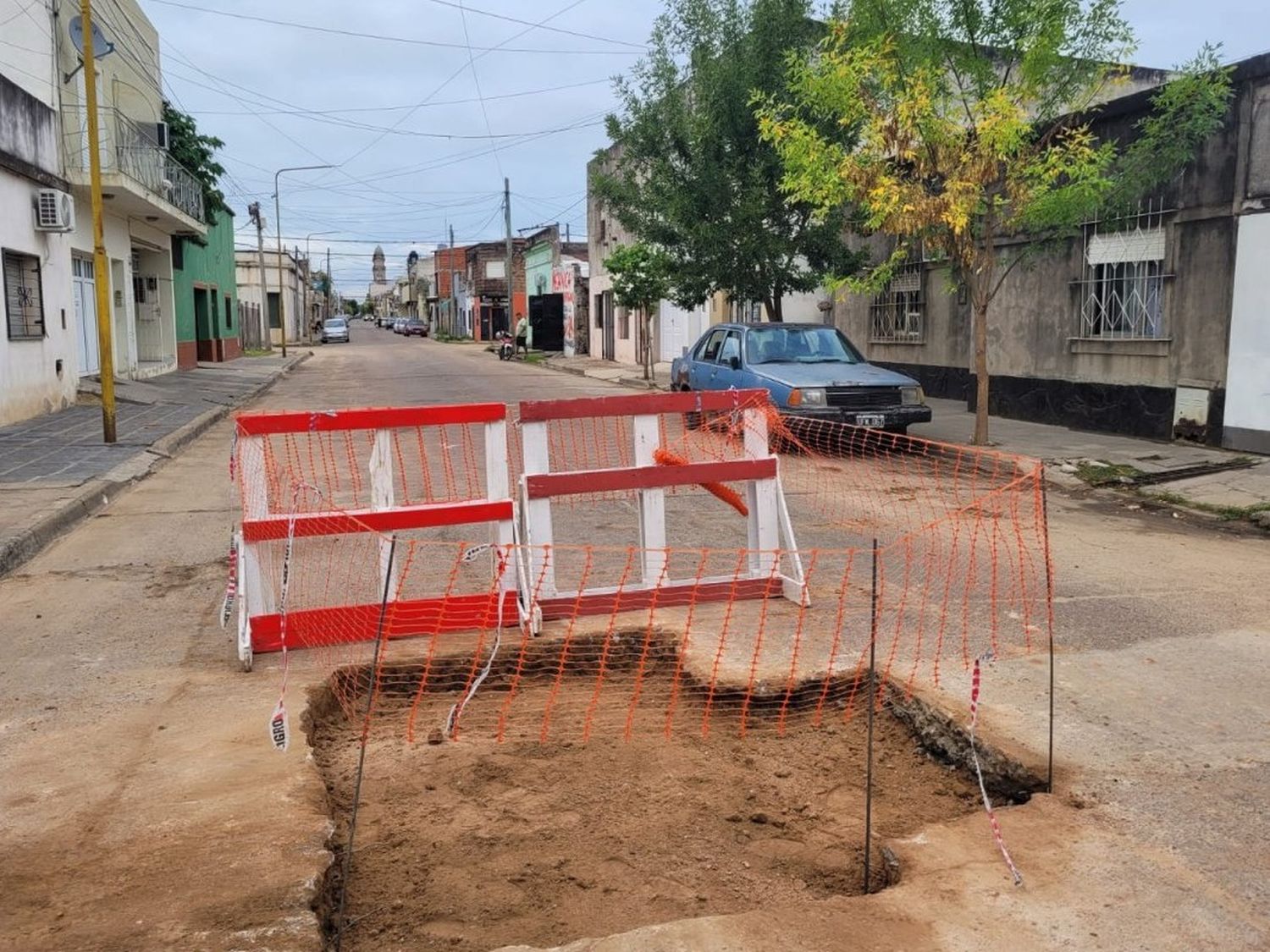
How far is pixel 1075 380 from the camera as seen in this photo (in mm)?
15109

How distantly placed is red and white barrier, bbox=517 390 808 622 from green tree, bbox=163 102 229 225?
84.1ft

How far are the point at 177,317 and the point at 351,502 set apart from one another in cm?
2310

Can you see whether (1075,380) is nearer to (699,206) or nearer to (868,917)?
(699,206)

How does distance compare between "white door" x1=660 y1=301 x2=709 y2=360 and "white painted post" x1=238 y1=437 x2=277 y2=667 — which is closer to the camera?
"white painted post" x1=238 y1=437 x2=277 y2=667

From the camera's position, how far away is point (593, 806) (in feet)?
12.7

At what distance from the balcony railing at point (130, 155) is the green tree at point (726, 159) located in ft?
30.9

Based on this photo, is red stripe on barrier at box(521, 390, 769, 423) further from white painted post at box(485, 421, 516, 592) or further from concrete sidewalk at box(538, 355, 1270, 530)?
concrete sidewalk at box(538, 355, 1270, 530)

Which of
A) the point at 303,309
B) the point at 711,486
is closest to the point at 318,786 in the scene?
the point at 711,486

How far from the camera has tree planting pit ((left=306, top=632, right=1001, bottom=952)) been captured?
3238 millimetres

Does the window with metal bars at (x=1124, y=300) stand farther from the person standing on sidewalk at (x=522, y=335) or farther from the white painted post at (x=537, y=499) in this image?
the person standing on sidewalk at (x=522, y=335)

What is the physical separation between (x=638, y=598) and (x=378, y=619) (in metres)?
1.41

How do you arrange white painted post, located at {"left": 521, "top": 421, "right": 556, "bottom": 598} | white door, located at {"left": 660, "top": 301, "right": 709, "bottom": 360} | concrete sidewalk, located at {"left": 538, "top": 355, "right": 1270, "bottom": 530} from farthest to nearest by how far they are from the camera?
white door, located at {"left": 660, "top": 301, "right": 709, "bottom": 360}, concrete sidewalk, located at {"left": 538, "top": 355, "right": 1270, "bottom": 530}, white painted post, located at {"left": 521, "top": 421, "right": 556, "bottom": 598}

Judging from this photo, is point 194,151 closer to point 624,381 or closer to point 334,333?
point 624,381

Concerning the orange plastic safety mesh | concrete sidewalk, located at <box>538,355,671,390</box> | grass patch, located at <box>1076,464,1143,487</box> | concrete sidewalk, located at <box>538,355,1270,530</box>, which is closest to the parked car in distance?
concrete sidewalk, located at <box>538,355,671,390</box>
